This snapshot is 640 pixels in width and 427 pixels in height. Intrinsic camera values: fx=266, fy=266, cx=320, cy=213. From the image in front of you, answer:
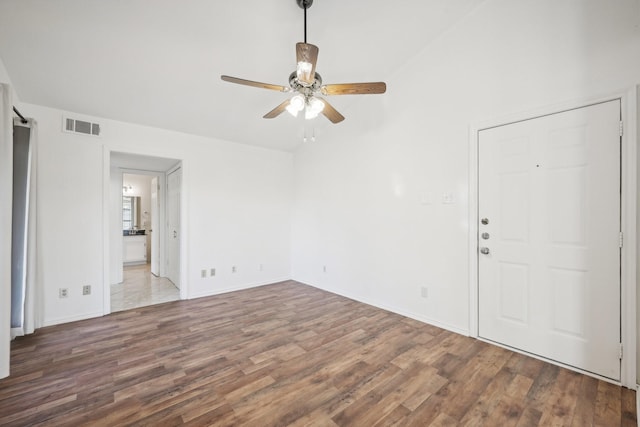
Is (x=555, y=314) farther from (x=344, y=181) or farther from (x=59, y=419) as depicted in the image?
(x=59, y=419)

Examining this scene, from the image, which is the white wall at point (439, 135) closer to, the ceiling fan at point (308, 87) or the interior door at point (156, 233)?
the ceiling fan at point (308, 87)

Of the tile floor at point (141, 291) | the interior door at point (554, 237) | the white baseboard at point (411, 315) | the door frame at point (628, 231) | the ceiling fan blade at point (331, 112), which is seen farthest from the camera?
the tile floor at point (141, 291)

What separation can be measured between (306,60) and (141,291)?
4.68 meters

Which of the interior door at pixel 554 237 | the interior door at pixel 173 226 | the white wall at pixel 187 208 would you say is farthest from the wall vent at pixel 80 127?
the interior door at pixel 554 237

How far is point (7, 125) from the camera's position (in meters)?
2.18

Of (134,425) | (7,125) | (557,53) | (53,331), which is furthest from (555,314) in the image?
(53,331)

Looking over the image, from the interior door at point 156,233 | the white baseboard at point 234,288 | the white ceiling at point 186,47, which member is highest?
the white ceiling at point 186,47

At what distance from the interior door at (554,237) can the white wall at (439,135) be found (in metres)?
0.21

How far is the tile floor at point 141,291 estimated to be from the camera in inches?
155

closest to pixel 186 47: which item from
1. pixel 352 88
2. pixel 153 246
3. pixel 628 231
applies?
pixel 352 88

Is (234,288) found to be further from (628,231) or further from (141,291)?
(628,231)

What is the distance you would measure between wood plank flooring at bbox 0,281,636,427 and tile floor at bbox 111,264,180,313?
0.73 m

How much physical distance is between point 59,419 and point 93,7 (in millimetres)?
3021

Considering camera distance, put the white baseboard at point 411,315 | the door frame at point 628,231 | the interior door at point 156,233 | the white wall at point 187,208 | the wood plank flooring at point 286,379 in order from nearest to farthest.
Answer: the wood plank flooring at point 286,379 → the door frame at point 628,231 → the white baseboard at point 411,315 → the white wall at point 187,208 → the interior door at point 156,233
